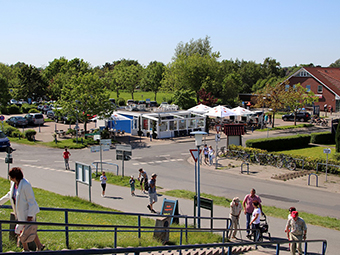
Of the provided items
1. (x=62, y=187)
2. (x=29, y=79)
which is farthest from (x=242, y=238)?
(x=29, y=79)

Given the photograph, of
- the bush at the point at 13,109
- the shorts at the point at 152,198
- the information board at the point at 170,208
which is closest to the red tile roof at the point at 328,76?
the bush at the point at 13,109

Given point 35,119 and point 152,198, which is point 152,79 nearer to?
point 35,119

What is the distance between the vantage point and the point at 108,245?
8.18 meters

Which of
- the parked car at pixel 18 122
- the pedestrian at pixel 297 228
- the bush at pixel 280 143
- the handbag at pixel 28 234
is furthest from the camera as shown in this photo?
the parked car at pixel 18 122

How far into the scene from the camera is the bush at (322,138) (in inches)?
1423

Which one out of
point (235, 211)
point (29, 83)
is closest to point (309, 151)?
point (235, 211)

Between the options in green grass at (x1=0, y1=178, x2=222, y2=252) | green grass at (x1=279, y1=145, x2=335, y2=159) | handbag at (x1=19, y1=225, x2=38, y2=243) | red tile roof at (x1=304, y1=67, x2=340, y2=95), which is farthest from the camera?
red tile roof at (x1=304, y1=67, x2=340, y2=95)

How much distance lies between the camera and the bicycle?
2499 centimetres

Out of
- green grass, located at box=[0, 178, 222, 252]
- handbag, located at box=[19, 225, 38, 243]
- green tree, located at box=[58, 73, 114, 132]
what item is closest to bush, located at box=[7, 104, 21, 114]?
green tree, located at box=[58, 73, 114, 132]

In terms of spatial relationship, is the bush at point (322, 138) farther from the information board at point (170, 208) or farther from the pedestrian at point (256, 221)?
the information board at point (170, 208)

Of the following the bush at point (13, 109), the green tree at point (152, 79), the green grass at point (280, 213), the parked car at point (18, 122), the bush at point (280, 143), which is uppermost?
the green tree at point (152, 79)

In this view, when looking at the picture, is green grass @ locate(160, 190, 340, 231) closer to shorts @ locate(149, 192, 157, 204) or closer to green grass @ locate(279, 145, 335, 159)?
shorts @ locate(149, 192, 157, 204)

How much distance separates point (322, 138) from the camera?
36.4 meters

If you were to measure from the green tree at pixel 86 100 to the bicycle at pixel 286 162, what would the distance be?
56.3ft
